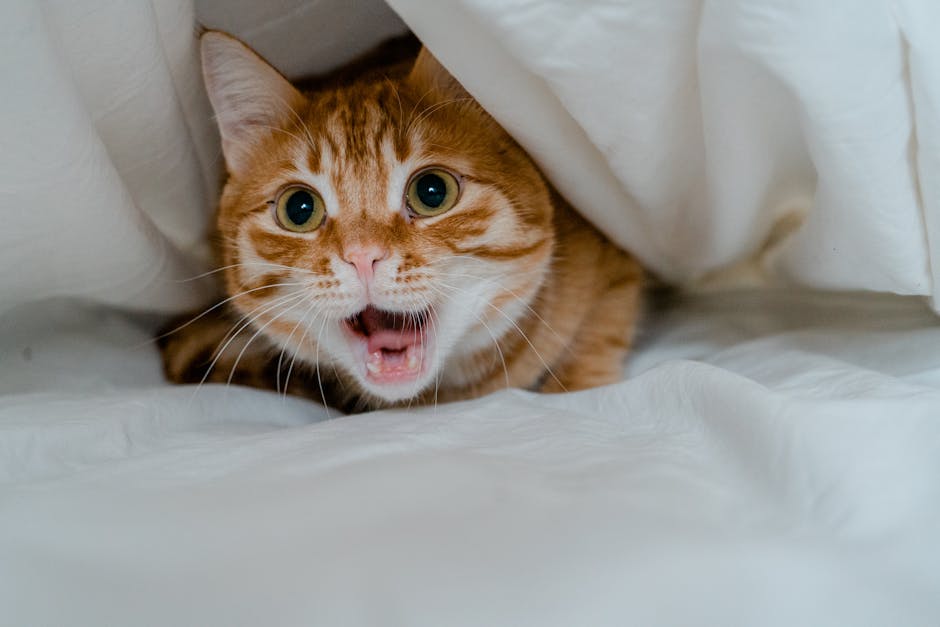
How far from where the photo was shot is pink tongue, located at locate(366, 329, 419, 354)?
3.97 feet

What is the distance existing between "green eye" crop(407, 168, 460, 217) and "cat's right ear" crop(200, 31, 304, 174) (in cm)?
30

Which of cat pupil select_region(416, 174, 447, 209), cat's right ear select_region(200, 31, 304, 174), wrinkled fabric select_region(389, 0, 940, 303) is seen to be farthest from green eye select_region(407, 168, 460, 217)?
cat's right ear select_region(200, 31, 304, 174)

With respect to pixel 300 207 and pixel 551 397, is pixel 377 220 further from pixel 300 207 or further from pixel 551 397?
pixel 551 397

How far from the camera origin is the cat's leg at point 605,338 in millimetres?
1473

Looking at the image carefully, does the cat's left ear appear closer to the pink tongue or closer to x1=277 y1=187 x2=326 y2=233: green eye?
x1=277 y1=187 x2=326 y2=233: green eye

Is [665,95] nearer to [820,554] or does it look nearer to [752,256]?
[752,256]

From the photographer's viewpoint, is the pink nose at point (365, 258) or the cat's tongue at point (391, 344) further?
the cat's tongue at point (391, 344)

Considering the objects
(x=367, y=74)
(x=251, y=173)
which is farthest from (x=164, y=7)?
(x=367, y=74)

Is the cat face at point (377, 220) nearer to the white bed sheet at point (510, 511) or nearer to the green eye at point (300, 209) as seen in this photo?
the green eye at point (300, 209)

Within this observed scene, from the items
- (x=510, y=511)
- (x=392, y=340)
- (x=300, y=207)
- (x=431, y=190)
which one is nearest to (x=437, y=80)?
(x=431, y=190)

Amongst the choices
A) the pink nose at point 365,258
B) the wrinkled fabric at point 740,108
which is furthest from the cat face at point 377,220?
the wrinkled fabric at point 740,108

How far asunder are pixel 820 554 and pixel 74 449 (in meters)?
0.86

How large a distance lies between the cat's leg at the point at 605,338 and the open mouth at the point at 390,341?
346 millimetres

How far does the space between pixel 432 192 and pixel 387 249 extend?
0.56 ft
